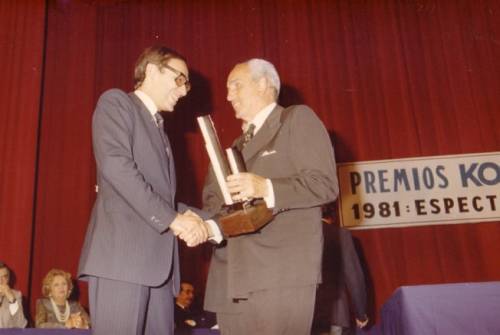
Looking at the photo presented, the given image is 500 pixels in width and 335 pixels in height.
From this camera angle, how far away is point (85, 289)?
5.90m

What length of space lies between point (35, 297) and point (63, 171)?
1378 mm

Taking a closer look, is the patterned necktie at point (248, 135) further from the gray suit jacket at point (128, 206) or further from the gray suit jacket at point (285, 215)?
the gray suit jacket at point (128, 206)

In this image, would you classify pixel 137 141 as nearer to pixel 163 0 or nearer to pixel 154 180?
pixel 154 180

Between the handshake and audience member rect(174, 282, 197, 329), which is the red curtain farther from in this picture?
the handshake

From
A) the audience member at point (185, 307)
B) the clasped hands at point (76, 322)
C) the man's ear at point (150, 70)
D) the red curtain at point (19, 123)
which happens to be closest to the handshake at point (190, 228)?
the man's ear at point (150, 70)

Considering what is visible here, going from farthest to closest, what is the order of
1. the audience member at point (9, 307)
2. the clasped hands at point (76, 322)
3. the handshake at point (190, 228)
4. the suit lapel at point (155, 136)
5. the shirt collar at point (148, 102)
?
1. the audience member at point (9, 307)
2. the clasped hands at point (76, 322)
3. the shirt collar at point (148, 102)
4. the suit lapel at point (155, 136)
5. the handshake at point (190, 228)

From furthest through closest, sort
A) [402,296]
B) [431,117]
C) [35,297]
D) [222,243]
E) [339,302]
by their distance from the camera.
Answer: [431,117], [35,297], [339,302], [222,243], [402,296]

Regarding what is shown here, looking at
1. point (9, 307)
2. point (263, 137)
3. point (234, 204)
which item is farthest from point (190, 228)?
point (9, 307)

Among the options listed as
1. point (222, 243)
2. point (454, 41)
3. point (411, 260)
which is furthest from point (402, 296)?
point (454, 41)

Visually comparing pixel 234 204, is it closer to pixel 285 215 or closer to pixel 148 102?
pixel 285 215

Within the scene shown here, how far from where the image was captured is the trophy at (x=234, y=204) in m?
1.94

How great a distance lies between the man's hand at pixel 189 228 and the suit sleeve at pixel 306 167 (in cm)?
37

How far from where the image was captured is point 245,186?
1916 mm

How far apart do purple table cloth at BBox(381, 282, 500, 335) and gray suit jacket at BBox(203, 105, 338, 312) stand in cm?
42
